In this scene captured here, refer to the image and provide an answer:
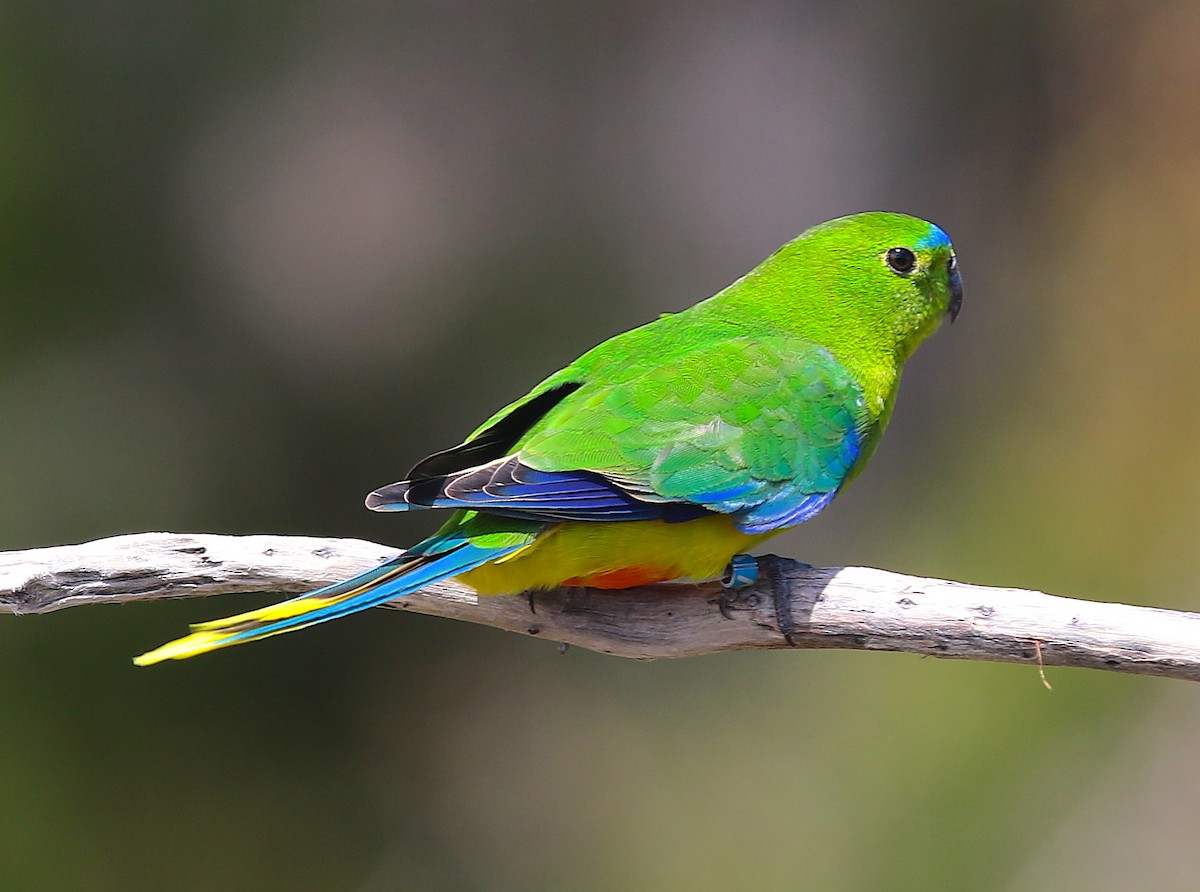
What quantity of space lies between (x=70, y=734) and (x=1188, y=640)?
4576 mm

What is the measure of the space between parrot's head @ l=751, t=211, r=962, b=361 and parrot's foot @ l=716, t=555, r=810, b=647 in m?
0.74

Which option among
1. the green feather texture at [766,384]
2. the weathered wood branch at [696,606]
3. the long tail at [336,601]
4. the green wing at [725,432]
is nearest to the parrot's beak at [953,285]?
the green feather texture at [766,384]

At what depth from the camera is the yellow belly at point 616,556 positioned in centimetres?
265

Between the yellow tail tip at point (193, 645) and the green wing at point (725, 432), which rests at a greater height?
the green wing at point (725, 432)

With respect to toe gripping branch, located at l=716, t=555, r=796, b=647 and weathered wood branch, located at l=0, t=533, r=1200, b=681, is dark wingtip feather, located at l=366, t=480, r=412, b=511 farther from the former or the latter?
toe gripping branch, located at l=716, t=555, r=796, b=647

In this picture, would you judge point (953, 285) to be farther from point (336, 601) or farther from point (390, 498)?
point (336, 601)

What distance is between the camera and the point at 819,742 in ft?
18.1

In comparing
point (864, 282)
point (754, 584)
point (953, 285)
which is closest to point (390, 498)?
point (754, 584)

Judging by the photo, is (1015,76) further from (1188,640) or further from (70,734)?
(70,734)

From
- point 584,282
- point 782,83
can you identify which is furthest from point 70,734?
point 782,83

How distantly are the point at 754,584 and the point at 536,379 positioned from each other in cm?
296

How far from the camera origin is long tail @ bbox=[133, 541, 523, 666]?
89.3 inches

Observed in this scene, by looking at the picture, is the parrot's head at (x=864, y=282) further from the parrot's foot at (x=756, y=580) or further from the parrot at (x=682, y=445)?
the parrot's foot at (x=756, y=580)

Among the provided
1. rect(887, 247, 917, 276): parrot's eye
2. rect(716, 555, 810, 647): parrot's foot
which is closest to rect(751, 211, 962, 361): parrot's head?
rect(887, 247, 917, 276): parrot's eye
